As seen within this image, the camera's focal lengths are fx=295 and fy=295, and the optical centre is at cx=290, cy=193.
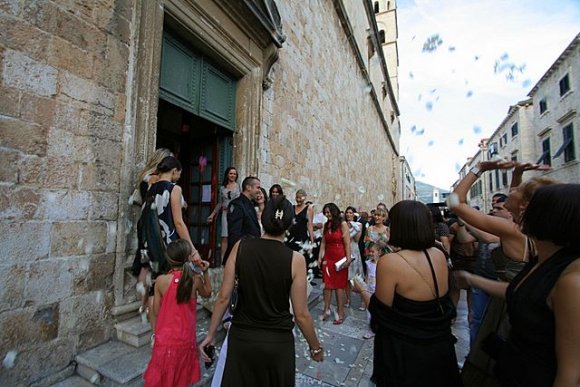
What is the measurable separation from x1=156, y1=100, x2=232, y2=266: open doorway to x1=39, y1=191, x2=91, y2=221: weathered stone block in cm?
235

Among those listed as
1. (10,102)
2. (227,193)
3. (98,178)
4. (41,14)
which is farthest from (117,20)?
(227,193)

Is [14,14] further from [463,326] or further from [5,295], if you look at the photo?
[463,326]

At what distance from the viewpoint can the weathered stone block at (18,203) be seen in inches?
80.0

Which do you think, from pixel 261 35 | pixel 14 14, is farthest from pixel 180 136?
pixel 14 14

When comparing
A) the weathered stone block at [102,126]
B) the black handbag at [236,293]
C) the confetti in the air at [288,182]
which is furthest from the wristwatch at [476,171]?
the confetti in the air at [288,182]

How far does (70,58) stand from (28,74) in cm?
37

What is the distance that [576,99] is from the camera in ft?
52.8

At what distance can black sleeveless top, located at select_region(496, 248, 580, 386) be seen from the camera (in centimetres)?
106

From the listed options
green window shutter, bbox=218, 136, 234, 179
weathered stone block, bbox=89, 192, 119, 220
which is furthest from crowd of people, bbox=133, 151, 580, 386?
green window shutter, bbox=218, 136, 234, 179

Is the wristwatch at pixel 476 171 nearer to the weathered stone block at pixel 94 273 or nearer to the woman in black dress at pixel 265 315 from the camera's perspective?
the woman in black dress at pixel 265 315

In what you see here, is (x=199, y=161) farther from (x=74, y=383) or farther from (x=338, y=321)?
(x=74, y=383)

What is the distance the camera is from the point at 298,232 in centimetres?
461

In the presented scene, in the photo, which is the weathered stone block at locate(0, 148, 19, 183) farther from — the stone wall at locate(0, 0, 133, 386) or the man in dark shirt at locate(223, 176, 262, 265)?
the man in dark shirt at locate(223, 176, 262, 265)

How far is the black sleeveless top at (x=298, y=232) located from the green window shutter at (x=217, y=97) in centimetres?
184
